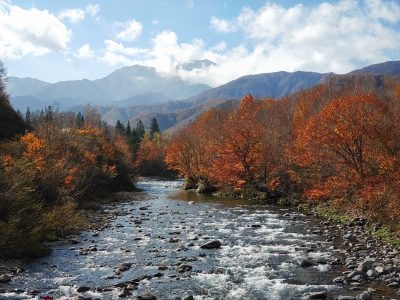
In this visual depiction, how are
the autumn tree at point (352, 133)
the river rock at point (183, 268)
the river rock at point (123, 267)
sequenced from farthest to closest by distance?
1. the autumn tree at point (352, 133)
2. the river rock at point (183, 268)
3. the river rock at point (123, 267)

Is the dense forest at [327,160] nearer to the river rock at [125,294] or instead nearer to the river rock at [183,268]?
the river rock at [183,268]

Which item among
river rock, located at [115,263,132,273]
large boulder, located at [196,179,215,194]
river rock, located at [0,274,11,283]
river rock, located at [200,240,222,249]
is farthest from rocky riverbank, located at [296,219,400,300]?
large boulder, located at [196,179,215,194]

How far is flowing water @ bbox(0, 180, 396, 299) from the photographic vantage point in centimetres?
1670

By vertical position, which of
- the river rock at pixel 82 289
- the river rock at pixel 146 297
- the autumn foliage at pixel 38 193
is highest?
the autumn foliage at pixel 38 193

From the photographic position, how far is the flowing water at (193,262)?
16703 mm

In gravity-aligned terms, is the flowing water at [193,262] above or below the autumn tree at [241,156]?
below

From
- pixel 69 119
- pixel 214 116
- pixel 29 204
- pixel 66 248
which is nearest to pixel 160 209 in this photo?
pixel 66 248

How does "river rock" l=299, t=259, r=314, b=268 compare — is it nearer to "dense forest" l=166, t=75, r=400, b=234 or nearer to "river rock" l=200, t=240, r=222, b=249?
"river rock" l=200, t=240, r=222, b=249

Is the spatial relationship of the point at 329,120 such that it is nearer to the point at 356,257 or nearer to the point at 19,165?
the point at 356,257

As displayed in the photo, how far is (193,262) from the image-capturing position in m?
21.0

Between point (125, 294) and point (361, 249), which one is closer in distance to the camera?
point (125, 294)

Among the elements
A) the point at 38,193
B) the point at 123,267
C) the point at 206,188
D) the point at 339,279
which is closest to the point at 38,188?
the point at 38,193

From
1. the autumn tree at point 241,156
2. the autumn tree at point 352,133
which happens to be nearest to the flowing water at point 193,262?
the autumn tree at point 352,133

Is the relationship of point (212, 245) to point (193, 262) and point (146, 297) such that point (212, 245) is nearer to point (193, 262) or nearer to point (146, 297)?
point (193, 262)
